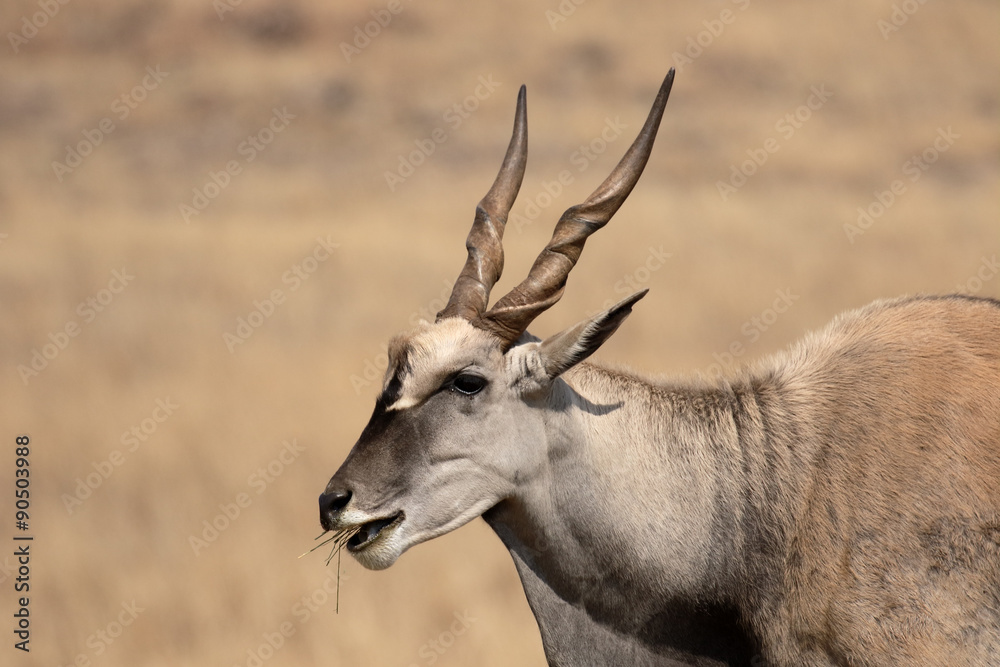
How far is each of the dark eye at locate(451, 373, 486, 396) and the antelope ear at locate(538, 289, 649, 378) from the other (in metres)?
0.29

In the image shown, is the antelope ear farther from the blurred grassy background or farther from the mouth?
the blurred grassy background

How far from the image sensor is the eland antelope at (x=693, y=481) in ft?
15.3

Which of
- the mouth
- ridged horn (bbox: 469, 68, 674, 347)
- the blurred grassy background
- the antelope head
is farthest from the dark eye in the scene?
the blurred grassy background

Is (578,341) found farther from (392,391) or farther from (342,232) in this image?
(342,232)

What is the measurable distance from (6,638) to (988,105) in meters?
32.1

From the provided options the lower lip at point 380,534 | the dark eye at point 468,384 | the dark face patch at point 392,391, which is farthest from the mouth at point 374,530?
the dark eye at point 468,384

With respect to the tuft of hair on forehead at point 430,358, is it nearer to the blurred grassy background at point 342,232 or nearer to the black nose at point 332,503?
the black nose at point 332,503

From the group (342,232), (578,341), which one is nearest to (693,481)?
(578,341)

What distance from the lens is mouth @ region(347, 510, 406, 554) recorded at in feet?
15.6

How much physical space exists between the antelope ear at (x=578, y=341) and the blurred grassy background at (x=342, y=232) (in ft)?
16.5

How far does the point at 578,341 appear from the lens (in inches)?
185

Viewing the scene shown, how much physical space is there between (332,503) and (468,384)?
76 cm

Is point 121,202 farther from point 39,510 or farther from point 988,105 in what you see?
point 988,105

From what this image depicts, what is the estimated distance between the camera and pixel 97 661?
905 centimetres
